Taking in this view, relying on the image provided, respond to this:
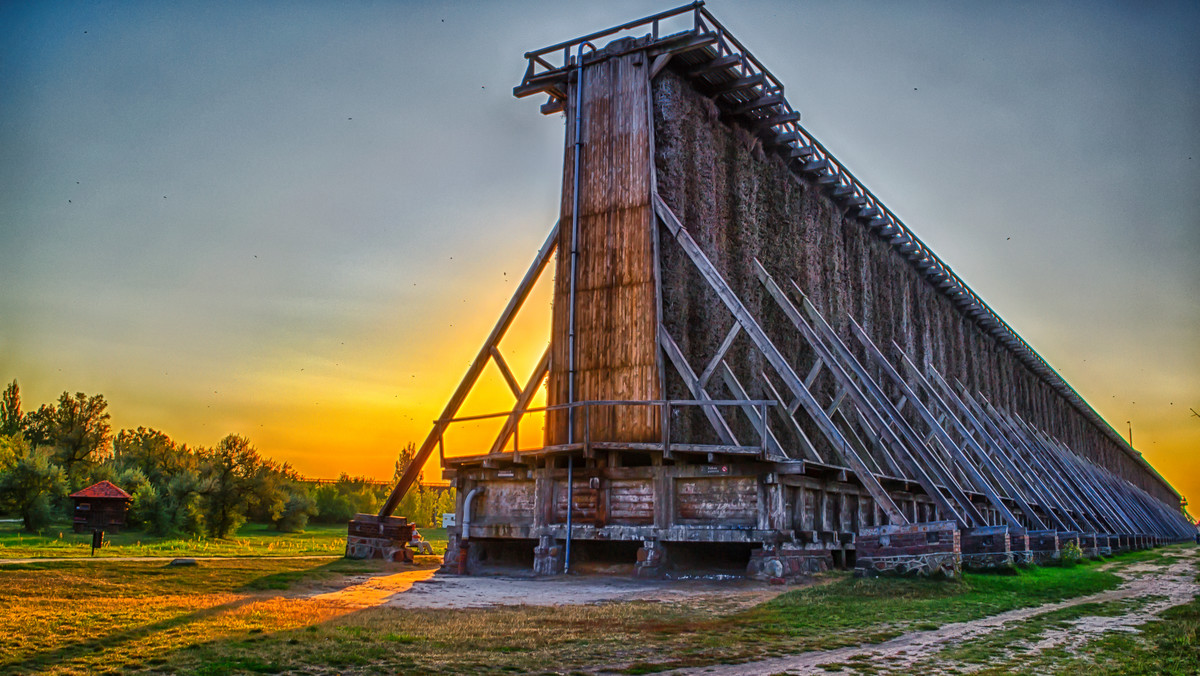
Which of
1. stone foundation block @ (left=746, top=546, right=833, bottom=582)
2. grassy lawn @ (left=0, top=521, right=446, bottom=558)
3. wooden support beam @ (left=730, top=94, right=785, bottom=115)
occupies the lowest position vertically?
grassy lawn @ (left=0, top=521, right=446, bottom=558)

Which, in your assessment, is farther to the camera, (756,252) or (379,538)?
(756,252)

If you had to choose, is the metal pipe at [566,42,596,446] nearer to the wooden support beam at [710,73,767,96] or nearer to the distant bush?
the wooden support beam at [710,73,767,96]

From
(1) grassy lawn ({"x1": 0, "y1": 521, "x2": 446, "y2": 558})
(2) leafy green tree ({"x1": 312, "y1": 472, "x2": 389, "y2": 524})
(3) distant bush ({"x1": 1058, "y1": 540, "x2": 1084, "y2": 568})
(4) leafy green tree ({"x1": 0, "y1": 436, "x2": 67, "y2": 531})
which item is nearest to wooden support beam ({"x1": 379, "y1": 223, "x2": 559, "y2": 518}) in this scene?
(1) grassy lawn ({"x1": 0, "y1": 521, "x2": 446, "y2": 558})

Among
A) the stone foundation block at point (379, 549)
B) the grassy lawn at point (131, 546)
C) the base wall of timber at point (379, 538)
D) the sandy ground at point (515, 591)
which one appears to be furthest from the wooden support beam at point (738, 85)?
the grassy lawn at point (131, 546)

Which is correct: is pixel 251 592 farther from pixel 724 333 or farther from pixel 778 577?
pixel 724 333

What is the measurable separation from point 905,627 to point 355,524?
15229mm

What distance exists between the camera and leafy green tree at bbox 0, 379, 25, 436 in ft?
213

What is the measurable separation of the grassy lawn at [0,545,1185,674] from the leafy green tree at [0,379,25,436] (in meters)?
60.1

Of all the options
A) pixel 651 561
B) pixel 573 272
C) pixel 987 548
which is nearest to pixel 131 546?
pixel 573 272

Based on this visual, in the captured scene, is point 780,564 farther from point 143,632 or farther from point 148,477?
point 148,477

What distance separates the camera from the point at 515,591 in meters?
14.8

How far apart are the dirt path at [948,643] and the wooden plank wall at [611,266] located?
9381mm

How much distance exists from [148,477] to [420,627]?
43.1 metres

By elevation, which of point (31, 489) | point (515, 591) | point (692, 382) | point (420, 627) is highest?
point (692, 382)
